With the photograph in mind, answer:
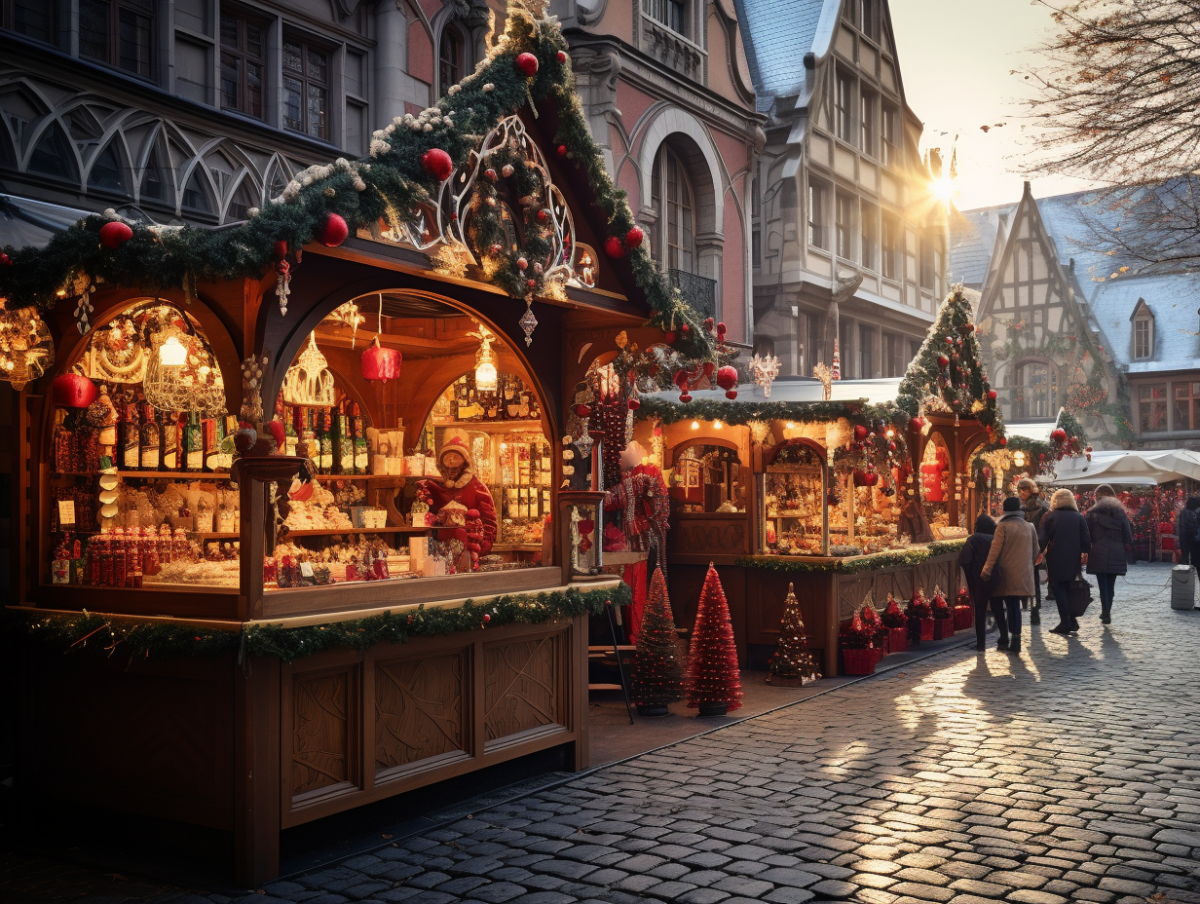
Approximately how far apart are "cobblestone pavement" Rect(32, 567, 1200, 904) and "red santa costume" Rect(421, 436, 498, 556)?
2253mm

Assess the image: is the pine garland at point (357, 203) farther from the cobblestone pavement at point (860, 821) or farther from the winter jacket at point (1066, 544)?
the winter jacket at point (1066, 544)

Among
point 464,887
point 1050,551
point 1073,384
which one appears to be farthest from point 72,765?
point 1073,384

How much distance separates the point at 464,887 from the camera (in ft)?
18.0

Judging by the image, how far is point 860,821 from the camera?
6504mm

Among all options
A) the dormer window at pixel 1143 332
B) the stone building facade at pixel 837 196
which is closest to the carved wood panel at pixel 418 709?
the stone building facade at pixel 837 196

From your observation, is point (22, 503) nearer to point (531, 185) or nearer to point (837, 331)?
point (531, 185)

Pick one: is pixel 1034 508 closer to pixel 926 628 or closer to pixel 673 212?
pixel 926 628

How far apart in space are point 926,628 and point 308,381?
30.4 ft

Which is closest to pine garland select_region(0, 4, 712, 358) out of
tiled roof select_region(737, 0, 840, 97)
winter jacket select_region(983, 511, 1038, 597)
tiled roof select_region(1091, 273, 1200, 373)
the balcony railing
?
winter jacket select_region(983, 511, 1038, 597)

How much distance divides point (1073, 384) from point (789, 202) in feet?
69.8

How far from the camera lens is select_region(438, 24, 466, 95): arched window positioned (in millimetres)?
14175

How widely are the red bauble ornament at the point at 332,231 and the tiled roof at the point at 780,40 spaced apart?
829 inches

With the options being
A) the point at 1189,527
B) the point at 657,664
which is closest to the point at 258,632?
the point at 657,664

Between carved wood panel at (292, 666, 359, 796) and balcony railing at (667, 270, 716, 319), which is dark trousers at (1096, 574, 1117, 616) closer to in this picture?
balcony railing at (667, 270, 716, 319)
